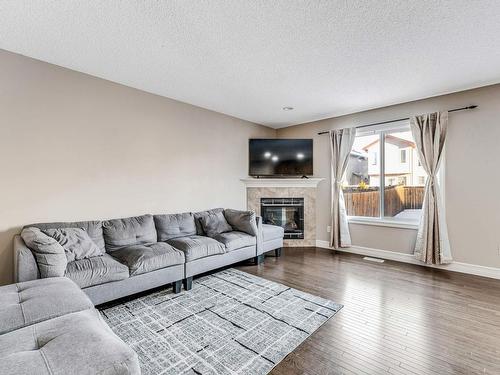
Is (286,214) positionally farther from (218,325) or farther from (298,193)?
(218,325)

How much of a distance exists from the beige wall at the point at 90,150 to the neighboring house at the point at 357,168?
2.45 meters

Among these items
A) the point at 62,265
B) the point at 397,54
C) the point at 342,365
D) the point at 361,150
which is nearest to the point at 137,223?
the point at 62,265

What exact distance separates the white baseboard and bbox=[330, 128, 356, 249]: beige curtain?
0.67ft

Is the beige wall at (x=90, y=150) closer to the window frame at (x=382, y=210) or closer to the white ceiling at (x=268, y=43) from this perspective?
the white ceiling at (x=268, y=43)

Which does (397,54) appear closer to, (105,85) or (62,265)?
(105,85)

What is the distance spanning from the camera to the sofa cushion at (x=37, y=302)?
141 cm

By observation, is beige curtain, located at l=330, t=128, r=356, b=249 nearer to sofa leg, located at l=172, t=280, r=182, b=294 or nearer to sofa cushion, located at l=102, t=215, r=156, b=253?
sofa leg, located at l=172, t=280, r=182, b=294

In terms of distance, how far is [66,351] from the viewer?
1114 millimetres

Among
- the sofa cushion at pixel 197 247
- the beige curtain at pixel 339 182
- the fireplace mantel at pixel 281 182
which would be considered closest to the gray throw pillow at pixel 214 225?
the sofa cushion at pixel 197 247

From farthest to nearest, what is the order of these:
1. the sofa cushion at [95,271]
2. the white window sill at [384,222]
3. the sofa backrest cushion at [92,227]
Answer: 1. the white window sill at [384,222]
2. the sofa backrest cushion at [92,227]
3. the sofa cushion at [95,271]

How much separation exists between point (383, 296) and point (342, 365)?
134cm

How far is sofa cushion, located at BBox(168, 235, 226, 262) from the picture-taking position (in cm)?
295

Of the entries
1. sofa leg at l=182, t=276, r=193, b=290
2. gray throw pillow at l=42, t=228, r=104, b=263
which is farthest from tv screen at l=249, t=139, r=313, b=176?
gray throw pillow at l=42, t=228, r=104, b=263

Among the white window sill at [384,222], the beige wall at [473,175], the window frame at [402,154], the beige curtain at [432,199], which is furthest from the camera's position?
the window frame at [402,154]
